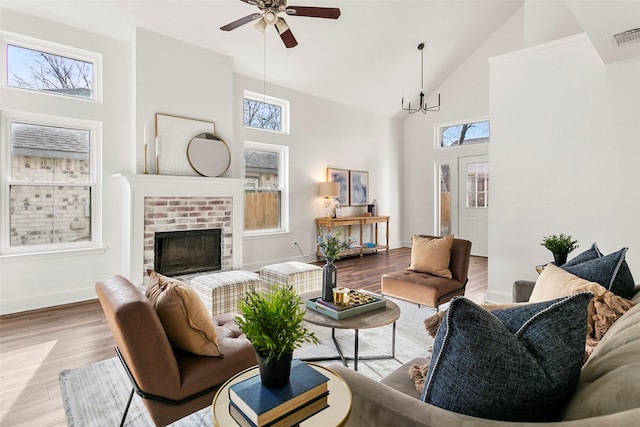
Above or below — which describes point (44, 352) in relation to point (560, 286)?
below

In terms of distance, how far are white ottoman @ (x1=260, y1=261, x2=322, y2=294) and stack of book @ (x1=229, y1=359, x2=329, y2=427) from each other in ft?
8.58

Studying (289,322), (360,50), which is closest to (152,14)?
(360,50)

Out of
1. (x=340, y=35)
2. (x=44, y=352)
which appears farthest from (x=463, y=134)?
(x=44, y=352)

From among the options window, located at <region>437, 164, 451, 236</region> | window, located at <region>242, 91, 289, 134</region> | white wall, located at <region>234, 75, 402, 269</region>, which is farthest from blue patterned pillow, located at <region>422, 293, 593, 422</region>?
window, located at <region>437, 164, 451, 236</region>

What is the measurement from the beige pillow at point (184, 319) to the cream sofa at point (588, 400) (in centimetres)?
75

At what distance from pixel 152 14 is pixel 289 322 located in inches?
175

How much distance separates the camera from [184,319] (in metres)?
1.60

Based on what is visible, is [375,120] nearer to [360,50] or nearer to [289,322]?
[360,50]

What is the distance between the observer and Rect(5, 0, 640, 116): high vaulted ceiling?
13.1ft

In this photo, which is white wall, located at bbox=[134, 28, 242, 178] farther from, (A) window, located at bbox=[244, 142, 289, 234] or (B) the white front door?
(B) the white front door

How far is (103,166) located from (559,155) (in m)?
5.10

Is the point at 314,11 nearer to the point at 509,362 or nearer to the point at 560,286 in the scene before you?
the point at 560,286

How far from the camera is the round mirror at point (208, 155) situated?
15.2ft

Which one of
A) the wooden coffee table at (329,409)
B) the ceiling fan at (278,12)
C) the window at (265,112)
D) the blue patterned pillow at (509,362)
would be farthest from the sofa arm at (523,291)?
the window at (265,112)
